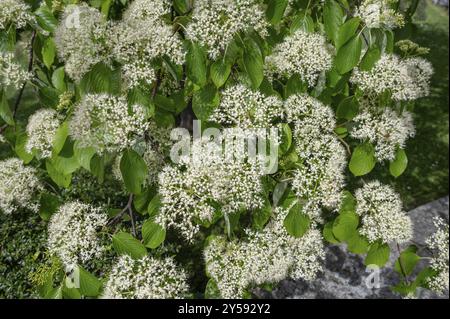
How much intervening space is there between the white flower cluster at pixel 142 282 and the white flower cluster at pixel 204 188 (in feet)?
0.59

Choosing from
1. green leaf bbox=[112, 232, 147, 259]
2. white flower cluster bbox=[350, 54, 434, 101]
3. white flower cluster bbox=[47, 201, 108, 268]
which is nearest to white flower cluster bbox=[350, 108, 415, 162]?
white flower cluster bbox=[350, 54, 434, 101]

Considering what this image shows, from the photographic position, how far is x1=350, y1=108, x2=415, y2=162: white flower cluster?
2143 millimetres

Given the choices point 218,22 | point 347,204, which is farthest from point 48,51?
point 347,204

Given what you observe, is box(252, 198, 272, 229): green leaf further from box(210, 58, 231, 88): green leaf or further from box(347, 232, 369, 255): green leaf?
box(210, 58, 231, 88): green leaf

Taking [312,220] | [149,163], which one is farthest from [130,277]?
[312,220]

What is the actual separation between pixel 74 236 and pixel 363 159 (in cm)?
146

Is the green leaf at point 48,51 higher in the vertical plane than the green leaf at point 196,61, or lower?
lower

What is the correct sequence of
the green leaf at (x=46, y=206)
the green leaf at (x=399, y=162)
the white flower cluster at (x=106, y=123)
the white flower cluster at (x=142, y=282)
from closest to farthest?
the white flower cluster at (x=142, y=282) → the white flower cluster at (x=106, y=123) → the green leaf at (x=46, y=206) → the green leaf at (x=399, y=162)

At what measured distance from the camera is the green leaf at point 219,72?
1906 millimetres

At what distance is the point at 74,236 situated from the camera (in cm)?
179

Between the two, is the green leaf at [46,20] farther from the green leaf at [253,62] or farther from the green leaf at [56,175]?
the green leaf at [253,62]

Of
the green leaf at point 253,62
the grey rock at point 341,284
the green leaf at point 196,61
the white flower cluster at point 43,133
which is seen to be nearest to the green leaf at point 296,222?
the green leaf at point 253,62
